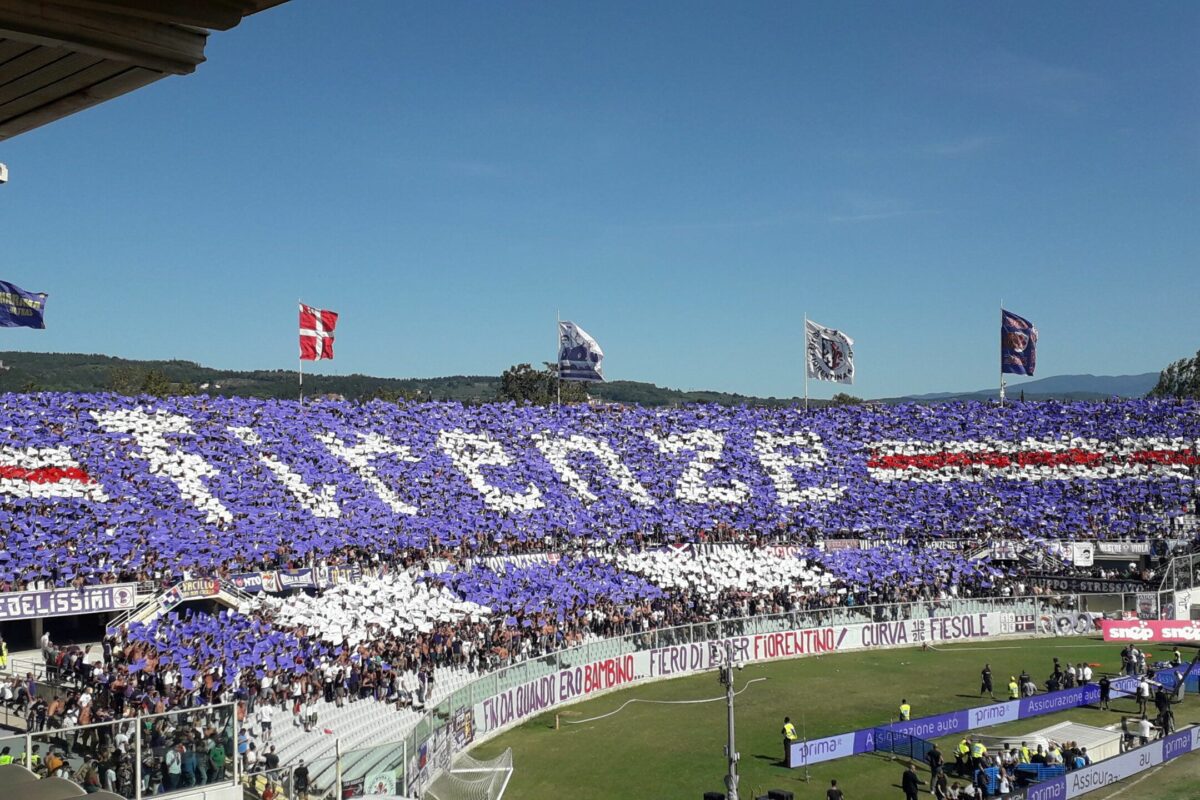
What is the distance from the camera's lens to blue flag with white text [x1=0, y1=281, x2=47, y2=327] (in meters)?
43.4

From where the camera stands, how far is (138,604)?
38281 millimetres

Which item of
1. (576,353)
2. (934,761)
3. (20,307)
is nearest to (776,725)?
(934,761)

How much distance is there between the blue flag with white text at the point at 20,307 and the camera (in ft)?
142

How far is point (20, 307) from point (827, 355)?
53.4m

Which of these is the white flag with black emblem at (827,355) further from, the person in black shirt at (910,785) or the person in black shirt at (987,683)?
the person in black shirt at (910,785)

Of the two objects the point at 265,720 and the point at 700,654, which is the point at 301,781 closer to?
the point at 265,720

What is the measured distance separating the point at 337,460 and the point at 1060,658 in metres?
36.3

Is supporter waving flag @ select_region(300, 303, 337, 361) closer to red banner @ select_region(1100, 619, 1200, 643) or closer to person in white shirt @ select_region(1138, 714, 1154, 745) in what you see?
red banner @ select_region(1100, 619, 1200, 643)

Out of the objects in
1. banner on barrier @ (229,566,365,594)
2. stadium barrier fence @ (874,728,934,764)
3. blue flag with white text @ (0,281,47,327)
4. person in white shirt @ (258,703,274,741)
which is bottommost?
stadium barrier fence @ (874,728,934,764)

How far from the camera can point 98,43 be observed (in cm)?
481

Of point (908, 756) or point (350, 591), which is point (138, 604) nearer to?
point (350, 591)

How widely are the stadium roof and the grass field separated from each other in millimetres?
26313

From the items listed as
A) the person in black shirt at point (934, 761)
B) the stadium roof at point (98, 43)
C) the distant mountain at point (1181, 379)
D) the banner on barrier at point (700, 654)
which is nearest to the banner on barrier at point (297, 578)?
the banner on barrier at point (700, 654)

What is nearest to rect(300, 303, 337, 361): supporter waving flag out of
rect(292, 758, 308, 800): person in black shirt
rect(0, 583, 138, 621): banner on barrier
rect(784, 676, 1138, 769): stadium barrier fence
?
rect(0, 583, 138, 621): banner on barrier
